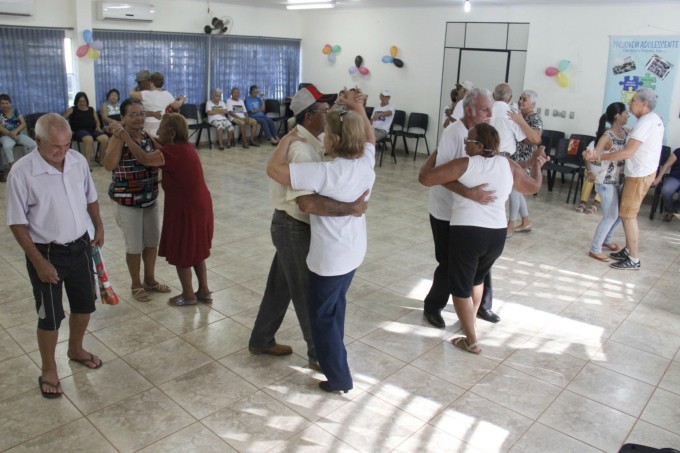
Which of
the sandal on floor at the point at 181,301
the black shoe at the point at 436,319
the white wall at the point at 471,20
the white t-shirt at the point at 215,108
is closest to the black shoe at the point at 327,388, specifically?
the black shoe at the point at 436,319

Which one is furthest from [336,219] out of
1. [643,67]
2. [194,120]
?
[194,120]

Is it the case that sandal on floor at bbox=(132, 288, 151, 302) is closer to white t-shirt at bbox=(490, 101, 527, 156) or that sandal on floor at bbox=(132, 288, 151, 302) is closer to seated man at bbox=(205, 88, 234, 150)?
white t-shirt at bbox=(490, 101, 527, 156)

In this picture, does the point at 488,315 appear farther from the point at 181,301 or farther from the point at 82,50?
the point at 82,50

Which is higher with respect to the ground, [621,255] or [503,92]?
[503,92]

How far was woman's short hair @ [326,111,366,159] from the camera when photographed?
2805mm

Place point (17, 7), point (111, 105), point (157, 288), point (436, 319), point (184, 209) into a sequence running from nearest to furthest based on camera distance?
point (184, 209), point (436, 319), point (157, 288), point (17, 7), point (111, 105)

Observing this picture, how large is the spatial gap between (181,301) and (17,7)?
6.75 m

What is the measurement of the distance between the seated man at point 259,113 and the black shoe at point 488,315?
26.9ft

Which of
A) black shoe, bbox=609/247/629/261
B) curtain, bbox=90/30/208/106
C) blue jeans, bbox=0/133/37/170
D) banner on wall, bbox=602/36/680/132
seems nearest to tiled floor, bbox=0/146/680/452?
black shoe, bbox=609/247/629/261

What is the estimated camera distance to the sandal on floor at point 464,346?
380cm

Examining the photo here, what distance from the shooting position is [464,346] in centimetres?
384

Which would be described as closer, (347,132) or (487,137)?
(347,132)

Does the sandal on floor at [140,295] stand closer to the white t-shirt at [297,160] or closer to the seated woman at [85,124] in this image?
the white t-shirt at [297,160]

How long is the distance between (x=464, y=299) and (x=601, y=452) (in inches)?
43.8
